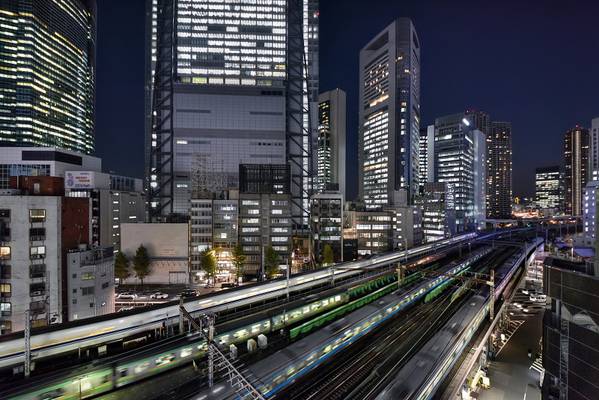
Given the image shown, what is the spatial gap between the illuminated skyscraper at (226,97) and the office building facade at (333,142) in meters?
62.3

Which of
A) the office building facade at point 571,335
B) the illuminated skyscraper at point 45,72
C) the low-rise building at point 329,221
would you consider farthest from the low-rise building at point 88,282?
the illuminated skyscraper at point 45,72

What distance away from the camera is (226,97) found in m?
71.3

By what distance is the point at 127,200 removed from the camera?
214 ft

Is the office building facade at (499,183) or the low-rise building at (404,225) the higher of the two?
the office building facade at (499,183)

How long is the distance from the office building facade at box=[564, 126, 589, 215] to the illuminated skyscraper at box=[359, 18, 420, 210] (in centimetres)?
10188

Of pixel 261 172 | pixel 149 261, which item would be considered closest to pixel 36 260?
pixel 149 261

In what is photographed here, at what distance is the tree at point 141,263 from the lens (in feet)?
136

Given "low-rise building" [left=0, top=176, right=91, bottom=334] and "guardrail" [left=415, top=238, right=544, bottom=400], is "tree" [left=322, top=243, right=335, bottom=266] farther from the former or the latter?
"low-rise building" [left=0, top=176, right=91, bottom=334]

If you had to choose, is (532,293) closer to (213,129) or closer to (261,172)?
(261,172)

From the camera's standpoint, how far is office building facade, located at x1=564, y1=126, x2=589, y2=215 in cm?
14788

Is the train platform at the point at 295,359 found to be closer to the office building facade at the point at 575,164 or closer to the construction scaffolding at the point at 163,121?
the construction scaffolding at the point at 163,121

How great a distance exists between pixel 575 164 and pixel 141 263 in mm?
200793

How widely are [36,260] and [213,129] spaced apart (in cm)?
5129

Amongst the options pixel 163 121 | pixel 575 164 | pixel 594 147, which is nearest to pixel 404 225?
pixel 163 121
